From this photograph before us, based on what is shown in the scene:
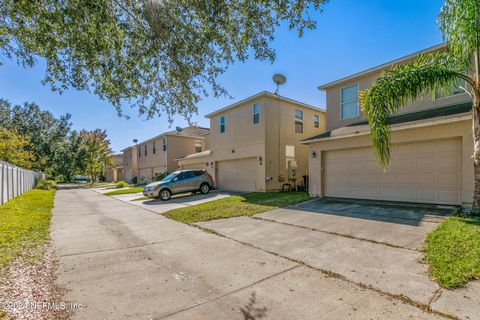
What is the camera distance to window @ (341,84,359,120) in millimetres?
11961

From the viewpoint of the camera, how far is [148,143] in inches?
1183

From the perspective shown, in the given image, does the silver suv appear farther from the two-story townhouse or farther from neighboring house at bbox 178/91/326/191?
the two-story townhouse

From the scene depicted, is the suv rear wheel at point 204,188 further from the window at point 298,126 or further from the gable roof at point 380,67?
the gable roof at point 380,67

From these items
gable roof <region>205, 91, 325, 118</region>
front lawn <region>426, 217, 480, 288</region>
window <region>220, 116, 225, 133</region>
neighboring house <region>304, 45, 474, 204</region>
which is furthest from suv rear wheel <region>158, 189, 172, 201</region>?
front lawn <region>426, 217, 480, 288</region>

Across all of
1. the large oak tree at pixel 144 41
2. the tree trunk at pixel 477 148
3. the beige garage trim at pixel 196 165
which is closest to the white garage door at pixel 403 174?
the tree trunk at pixel 477 148

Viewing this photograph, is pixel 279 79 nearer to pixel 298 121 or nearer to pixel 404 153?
pixel 298 121

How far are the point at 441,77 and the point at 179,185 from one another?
12611 millimetres

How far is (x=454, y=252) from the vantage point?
4.29 metres

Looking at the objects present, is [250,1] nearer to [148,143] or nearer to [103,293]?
[103,293]

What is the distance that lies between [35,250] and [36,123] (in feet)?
134

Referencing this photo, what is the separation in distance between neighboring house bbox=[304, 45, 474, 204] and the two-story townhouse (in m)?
15.0

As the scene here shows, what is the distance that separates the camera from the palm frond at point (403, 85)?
6.23 metres

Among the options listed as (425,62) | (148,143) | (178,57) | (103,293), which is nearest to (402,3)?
(425,62)

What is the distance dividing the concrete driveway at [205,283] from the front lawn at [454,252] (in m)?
0.41
